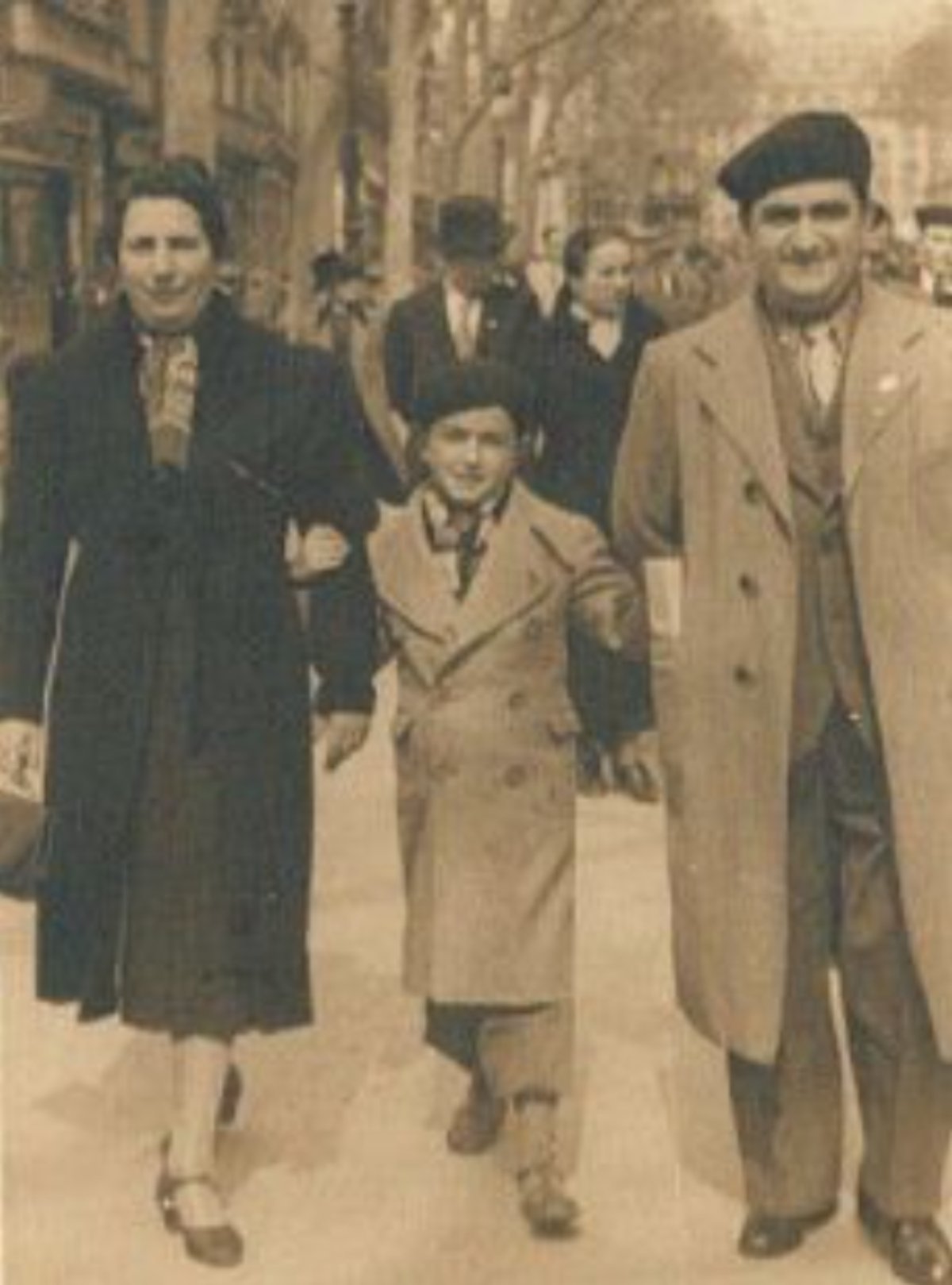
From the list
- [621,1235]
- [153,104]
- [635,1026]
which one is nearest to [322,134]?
[153,104]

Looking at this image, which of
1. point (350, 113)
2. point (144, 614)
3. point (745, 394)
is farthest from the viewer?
point (350, 113)

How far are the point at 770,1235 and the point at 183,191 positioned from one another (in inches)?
66.1

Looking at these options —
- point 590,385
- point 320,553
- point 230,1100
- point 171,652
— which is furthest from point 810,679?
point 590,385

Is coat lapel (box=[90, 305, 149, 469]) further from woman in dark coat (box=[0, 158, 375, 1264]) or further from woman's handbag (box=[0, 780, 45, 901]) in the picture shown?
woman's handbag (box=[0, 780, 45, 901])

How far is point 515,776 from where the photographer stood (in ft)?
13.8

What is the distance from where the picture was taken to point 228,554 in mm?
4152

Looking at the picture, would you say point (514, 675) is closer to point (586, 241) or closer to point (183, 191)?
point (183, 191)

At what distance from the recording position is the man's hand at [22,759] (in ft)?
13.7

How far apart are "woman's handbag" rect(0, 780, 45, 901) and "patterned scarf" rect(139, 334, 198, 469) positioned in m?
0.54

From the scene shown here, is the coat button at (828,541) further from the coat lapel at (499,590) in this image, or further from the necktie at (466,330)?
the necktie at (466,330)

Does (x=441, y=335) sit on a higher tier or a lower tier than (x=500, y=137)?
lower

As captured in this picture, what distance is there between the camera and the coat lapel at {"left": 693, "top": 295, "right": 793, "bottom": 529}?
3.82 metres

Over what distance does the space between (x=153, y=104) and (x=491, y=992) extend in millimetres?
22312

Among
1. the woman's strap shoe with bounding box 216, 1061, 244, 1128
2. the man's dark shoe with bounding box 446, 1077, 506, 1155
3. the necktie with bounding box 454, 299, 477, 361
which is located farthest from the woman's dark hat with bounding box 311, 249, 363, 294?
the man's dark shoe with bounding box 446, 1077, 506, 1155
